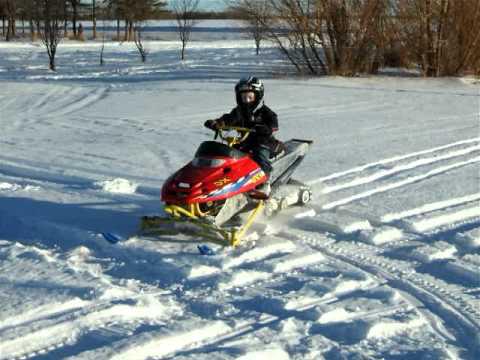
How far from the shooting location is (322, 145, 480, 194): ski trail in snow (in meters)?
8.32

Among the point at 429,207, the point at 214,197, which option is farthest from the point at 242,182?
the point at 429,207

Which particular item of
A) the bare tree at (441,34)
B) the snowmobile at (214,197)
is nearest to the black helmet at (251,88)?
the snowmobile at (214,197)

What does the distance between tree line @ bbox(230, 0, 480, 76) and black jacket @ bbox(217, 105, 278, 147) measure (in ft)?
51.0

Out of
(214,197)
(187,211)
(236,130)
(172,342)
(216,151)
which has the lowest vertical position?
(172,342)

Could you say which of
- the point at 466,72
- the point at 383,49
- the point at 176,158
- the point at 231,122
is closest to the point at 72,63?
the point at 383,49

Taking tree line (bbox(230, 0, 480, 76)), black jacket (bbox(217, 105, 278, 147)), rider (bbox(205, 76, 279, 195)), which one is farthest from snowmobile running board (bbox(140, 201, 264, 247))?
tree line (bbox(230, 0, 480, 76))

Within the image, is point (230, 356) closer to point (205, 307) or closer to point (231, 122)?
point (205, 307)

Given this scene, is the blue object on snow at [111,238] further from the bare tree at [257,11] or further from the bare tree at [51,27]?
the bare tree at [51,27]

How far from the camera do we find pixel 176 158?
33.1 feet

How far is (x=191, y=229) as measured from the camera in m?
6.25

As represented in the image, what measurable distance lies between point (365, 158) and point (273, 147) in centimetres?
302

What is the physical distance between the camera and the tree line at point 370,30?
867 inches

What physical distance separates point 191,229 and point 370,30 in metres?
17.2

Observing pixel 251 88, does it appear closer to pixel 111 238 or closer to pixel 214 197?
pixel 214 197
